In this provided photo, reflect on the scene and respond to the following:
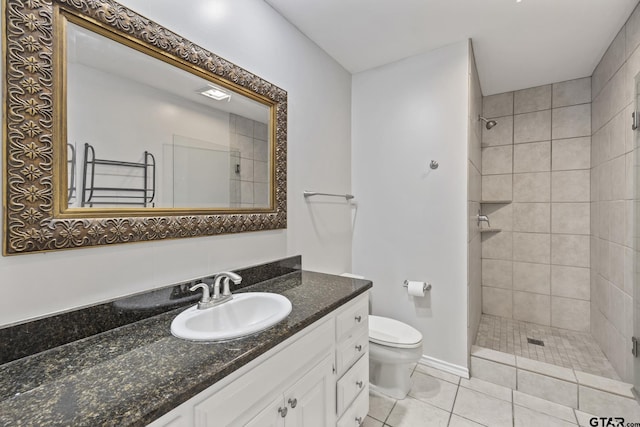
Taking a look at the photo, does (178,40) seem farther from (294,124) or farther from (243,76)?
(294,124)

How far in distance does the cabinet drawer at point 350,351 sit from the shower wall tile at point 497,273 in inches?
81.8

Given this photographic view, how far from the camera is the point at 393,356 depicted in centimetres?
178

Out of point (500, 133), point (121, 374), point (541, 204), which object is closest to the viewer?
point (121, 374)

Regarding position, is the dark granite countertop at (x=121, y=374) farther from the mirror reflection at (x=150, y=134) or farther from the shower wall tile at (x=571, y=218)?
the shower wall tile at (x=571, y=218)

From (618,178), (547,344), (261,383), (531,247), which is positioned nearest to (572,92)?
(618,178)

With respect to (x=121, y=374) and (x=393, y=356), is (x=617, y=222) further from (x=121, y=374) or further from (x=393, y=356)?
(x=121, y=374)

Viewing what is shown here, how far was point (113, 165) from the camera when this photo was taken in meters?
1.01

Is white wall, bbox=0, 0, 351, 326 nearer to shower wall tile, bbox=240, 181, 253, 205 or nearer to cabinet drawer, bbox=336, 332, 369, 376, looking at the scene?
shower wall tile, bbox=240, 181, 253, 205

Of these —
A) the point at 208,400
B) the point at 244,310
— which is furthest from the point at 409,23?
the point at 208,400

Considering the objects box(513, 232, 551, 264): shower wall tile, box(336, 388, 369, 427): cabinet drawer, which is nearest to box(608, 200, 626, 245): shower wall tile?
box(513, 232, 551, 264): shower wall tile

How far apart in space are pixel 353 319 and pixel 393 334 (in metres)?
0.65

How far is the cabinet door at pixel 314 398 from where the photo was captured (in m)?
1.01

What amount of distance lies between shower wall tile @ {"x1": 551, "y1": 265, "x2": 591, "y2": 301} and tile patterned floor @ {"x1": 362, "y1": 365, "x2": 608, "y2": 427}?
1.26 metres

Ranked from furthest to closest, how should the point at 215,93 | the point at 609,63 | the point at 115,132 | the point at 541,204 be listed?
the point at 541,204
the point at 609,63
the point at 215,93
the point at 115,132
